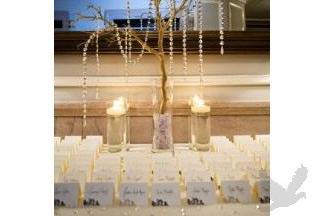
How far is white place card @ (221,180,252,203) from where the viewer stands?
84cm

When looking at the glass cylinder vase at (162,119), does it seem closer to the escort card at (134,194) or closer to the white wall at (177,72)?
the escort card at (134,194)

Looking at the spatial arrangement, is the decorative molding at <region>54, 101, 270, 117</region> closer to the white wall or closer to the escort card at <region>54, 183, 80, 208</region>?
the white wall

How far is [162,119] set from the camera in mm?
1194

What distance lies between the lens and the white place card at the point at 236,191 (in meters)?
0.84

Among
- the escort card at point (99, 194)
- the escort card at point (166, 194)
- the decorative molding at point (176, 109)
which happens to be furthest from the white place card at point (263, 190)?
the decorative molding at point (176, 109)

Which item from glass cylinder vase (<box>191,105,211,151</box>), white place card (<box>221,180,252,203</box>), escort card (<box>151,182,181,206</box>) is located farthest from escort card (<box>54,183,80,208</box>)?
glass cylinder vase (<box>191,105,211,151</box>)

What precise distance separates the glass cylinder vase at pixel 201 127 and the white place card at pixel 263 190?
14.8 inches

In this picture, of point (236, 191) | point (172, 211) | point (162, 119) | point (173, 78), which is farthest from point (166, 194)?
point (173, 78)
